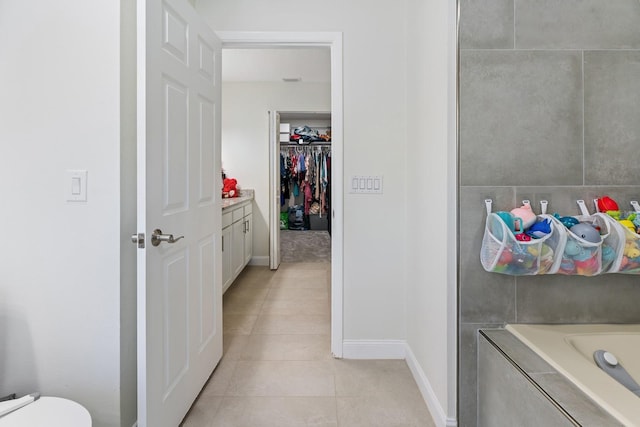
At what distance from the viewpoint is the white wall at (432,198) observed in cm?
151

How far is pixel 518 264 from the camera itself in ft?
4.36

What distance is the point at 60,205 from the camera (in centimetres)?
138

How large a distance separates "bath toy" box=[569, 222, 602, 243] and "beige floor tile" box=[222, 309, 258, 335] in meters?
2.15

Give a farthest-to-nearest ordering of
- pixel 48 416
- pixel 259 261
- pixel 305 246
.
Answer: pixel 305 246 → pixel 259 261 → pixel 48 416

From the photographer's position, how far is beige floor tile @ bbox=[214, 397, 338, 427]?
5.46ft

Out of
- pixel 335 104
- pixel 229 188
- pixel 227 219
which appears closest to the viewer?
pixel 335 104

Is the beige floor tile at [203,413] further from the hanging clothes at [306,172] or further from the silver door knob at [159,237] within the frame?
the hanging clothes at [306,172]

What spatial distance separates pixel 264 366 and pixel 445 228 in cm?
137

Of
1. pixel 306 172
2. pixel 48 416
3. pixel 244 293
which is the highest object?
pixel 306 172

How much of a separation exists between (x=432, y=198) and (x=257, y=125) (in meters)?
3.63

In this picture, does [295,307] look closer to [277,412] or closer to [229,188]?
[277,412]

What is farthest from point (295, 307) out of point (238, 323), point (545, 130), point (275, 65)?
point (275, 65)

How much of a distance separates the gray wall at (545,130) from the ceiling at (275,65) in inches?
89.3

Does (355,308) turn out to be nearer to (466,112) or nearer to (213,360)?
(213,360)
